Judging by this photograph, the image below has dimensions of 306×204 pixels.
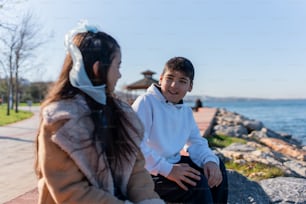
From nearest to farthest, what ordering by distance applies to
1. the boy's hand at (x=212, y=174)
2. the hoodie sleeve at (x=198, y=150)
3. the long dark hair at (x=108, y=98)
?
1. the long dark hair at (x=108, y=98)
2. the boy's hand at (x=212, y=174)
3. the hoodie sleeve at (x=198, y=150)

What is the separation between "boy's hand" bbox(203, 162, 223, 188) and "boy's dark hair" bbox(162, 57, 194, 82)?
55 centimetres

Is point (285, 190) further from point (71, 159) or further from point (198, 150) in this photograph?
point (71, 159)

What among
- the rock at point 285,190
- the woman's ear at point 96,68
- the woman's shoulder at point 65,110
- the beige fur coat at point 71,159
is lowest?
the rock at point 285,190

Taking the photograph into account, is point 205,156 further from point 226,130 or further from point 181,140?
point 226,130

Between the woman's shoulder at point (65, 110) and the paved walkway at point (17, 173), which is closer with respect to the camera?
the woman's shoulder at point (65, 110)

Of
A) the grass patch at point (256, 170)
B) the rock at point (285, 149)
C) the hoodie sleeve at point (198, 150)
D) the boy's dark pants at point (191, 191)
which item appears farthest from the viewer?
the rock at point (285, 149)

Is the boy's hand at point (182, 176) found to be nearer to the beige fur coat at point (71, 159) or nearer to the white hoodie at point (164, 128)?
the white hoodie at point (164, 128)

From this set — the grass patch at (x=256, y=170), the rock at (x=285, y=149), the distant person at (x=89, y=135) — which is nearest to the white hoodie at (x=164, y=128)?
the distant person at (x=89, y=135)

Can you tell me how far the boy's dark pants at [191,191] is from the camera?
229 cm

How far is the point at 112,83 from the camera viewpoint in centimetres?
181

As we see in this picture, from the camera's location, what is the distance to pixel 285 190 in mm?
4035

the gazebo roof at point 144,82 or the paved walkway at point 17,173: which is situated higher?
the gazebo roof at point 144,82

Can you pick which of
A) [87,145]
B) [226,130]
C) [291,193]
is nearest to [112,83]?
[87,145]

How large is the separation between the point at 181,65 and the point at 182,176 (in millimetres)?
665
